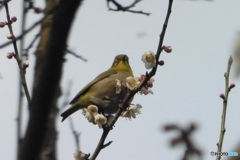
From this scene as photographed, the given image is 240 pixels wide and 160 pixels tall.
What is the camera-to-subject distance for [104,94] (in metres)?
6.28

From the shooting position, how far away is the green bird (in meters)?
5.73

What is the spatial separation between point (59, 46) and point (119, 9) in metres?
1.25

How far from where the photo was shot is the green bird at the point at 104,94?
5.73 meters

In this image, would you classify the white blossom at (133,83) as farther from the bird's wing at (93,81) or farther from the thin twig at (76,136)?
the bird's wing at (93,81)

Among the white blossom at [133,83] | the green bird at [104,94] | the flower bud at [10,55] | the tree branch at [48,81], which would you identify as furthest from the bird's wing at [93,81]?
the tree branch at [48,81]

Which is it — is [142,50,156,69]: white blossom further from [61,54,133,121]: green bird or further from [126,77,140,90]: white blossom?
[61,54,133,121]: green bird


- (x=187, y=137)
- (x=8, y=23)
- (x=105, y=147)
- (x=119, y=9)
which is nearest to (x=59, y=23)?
(x=187, y=137)

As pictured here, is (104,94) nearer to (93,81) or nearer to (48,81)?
(93,81)

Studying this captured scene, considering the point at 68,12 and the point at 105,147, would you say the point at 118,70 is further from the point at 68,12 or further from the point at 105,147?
the point at 68,12

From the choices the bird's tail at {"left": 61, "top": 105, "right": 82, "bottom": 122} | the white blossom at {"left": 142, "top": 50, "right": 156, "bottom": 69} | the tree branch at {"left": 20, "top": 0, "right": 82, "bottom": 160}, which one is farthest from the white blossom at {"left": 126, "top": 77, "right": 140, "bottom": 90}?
the tree branch at {"left": 20, "top": 0, "right": 82, "bottom": 160}

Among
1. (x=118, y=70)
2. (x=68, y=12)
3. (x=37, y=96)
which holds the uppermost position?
(x=68, y=12)

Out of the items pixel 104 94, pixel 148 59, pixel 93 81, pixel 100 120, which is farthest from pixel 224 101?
pixel 93 81

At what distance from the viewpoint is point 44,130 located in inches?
65.7

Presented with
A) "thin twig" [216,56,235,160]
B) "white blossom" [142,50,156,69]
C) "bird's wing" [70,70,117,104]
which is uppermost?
"white blossom" [142,50,156,69]
